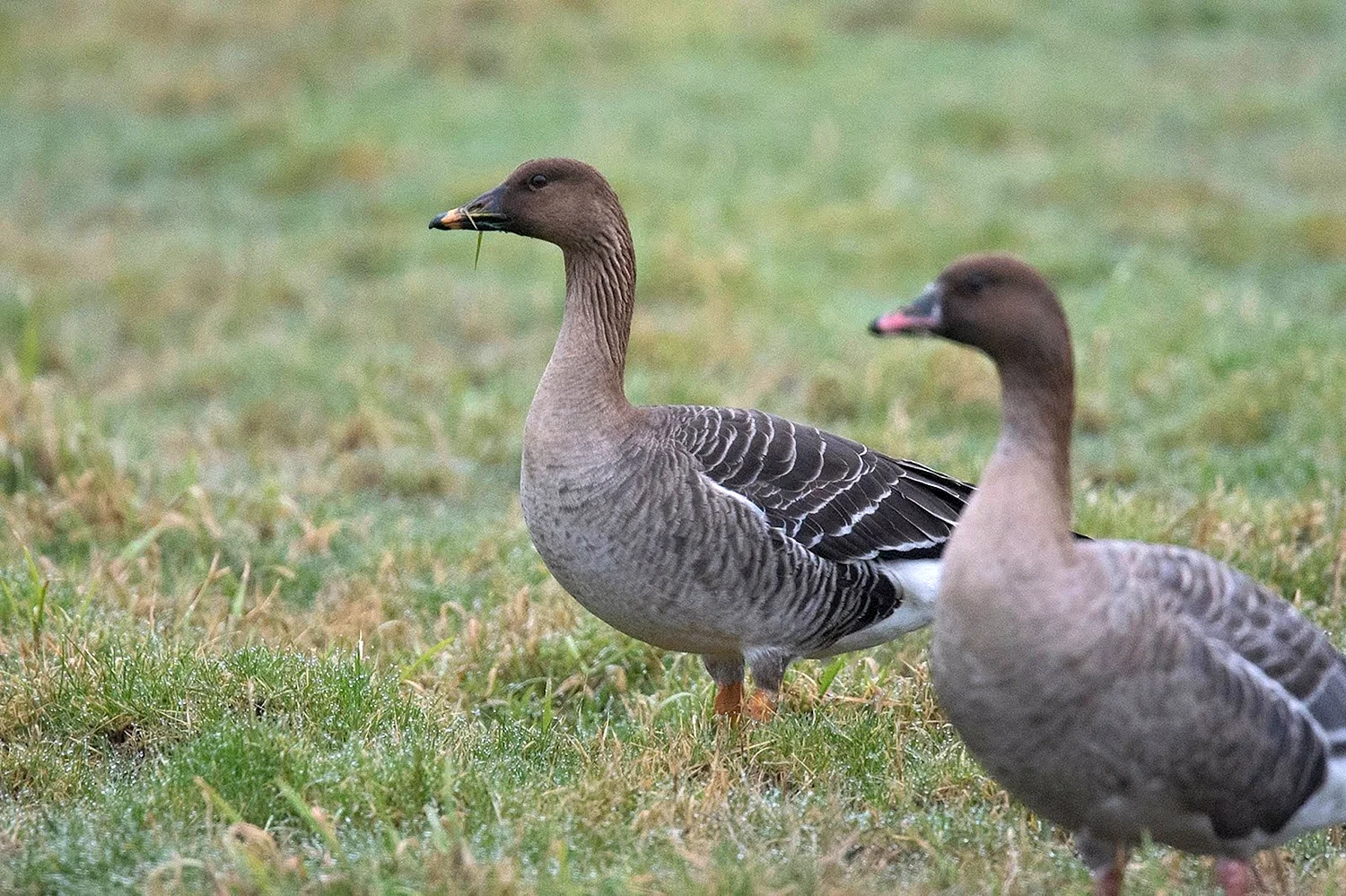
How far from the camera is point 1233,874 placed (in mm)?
3828

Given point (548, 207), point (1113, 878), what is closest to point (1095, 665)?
point (1113, 878)

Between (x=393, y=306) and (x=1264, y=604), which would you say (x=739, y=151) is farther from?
(x=1264, y=604)

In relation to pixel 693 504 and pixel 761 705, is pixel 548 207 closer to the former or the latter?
pixel 693 504

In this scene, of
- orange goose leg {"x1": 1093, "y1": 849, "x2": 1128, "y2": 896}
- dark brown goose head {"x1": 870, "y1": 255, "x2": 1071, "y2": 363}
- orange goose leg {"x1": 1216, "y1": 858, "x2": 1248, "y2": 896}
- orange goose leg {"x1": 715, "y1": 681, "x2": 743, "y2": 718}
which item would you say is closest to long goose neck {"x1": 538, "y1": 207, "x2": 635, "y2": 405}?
orange goose leg {"x1": 715, "y1": 681, "x2": 743, "y2": 718}

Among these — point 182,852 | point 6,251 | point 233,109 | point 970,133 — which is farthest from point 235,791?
point 233,109

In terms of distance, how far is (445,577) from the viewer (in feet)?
22.6

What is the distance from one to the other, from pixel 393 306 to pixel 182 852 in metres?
7.29

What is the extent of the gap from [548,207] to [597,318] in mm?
424

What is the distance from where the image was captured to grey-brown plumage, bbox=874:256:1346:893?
3635 mm

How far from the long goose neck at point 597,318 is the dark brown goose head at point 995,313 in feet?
5.59

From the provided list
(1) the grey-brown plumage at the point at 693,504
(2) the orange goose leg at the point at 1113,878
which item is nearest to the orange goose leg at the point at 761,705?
(1) the grey-brown plumage at the point at 693,504

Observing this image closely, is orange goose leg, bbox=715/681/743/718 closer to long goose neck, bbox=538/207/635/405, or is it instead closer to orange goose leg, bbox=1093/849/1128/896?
long goose neck, bbox=538/207/635/405

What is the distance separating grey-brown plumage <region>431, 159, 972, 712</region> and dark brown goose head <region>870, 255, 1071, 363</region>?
149cm

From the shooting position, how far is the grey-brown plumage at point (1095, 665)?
3635mm
